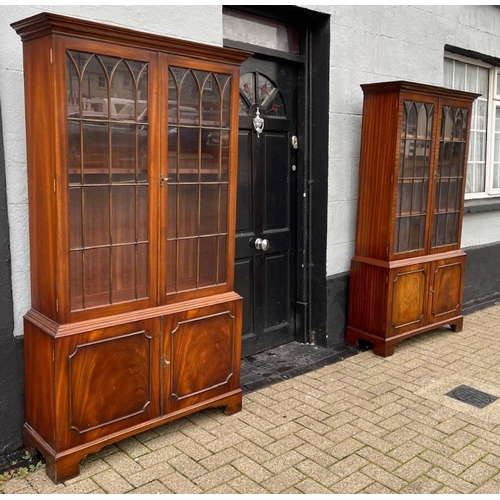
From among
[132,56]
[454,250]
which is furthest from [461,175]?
[132,56]

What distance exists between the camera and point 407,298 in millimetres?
4699

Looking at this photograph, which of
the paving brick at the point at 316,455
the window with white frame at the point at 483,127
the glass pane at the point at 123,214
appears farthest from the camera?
the window with white frame at the point at 483,127

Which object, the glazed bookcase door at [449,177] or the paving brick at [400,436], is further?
the glazed bookcase door at [449,177]

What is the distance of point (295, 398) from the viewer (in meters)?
3.80

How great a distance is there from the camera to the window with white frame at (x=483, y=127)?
6402mm

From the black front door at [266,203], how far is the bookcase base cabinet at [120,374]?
103 centimetres

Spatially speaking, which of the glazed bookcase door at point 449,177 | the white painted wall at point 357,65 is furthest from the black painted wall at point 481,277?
the white painted wall at point 357,65

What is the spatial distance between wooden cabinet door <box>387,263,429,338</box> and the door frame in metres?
0.56

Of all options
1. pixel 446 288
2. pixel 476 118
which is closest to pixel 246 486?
pixel 446 288

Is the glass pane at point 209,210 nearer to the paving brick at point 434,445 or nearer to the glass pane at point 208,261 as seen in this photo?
the glass pane at point 208,261

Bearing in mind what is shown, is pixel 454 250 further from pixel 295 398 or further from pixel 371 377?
pixel 295 398

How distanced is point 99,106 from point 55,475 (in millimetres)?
1879

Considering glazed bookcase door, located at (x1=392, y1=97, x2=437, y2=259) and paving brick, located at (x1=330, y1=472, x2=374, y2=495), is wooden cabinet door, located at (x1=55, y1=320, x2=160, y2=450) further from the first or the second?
glazed bookcase door, located at (x1=392, y1=97, x2=437, y2=259)

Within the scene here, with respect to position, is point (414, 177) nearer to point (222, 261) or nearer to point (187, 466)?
point (222, 261)
